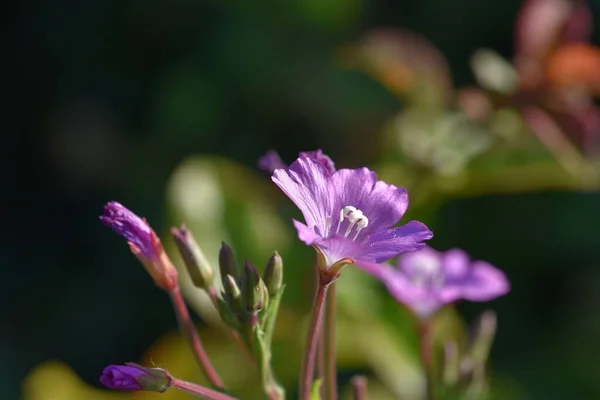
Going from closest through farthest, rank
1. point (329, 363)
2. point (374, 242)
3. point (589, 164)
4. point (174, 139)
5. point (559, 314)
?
point (374, 242) → point (329, 363) → point (589, 164) → point (559, 314) → point (174, 139)

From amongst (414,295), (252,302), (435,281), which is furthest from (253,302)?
(435,281)

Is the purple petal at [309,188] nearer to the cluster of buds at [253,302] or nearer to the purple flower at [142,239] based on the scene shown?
the cluster of buds at [253,302]

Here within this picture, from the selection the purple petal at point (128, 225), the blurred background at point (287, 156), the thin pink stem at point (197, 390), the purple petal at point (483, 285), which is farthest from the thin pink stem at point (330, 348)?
the blurred background at point (287, 156)

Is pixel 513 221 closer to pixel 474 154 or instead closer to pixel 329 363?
pixel 474 154

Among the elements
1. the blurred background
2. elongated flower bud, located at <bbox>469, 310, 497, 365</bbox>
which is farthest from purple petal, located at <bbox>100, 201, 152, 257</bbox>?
the blurred background

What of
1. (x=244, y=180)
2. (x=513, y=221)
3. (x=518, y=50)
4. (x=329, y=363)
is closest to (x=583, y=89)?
(x=518, y=50)

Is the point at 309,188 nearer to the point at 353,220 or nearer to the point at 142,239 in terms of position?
the point at 353,220
